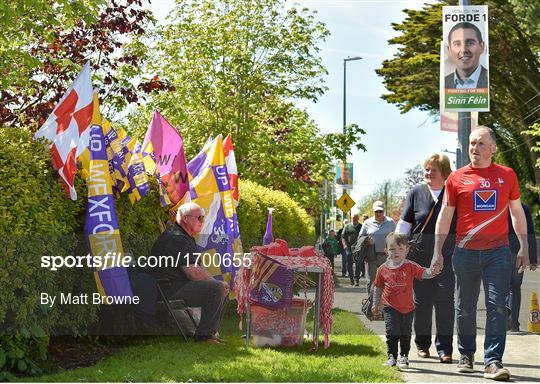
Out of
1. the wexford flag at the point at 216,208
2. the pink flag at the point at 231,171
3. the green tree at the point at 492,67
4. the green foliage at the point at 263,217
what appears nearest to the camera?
the wexford flag at the point at 216,208

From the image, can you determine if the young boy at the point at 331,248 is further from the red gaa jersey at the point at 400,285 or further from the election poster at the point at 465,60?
the red gaa jersey at the point at 400,285

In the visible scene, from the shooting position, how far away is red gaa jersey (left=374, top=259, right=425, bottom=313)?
7957mm

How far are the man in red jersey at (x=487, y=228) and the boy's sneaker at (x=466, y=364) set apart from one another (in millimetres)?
281

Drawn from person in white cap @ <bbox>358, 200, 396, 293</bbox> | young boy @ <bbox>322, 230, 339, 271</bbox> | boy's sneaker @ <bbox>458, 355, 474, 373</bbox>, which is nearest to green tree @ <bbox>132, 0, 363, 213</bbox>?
young boy @ <bbox>322, 230, 339, 271</bbox>

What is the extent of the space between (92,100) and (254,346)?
9.36ft

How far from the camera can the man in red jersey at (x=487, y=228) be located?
7.34 m

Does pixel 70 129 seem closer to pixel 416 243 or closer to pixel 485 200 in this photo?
pixel 416 243

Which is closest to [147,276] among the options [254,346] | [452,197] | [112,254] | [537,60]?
[112,254]

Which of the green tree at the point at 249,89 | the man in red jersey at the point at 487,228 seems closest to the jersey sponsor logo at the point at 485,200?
the man in red jersey at the point at 487,228

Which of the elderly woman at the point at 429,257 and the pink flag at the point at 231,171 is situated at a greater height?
Answer: the pink flag at the point at 231,171

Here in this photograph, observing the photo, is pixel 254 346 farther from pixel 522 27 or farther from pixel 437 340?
pixel 522 27

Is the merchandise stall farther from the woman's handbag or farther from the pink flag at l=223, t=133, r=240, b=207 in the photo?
the pink flag at l=223, t=133, r=240, b=207

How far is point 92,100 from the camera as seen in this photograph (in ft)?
26.8

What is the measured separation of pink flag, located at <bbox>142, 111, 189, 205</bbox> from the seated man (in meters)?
0.98
